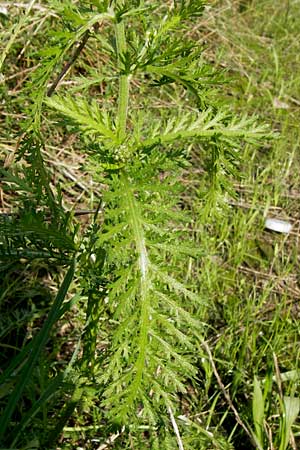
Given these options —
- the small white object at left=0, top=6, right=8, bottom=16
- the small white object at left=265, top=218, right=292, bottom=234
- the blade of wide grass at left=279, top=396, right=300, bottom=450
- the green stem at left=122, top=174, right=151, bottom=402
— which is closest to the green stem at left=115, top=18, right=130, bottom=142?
the green stem at left=122, top=174, right=151, bottom=402

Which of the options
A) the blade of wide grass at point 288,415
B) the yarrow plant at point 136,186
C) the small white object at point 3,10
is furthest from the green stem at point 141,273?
the small white object at point 3,10

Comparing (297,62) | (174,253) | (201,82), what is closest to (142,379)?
(174,253)

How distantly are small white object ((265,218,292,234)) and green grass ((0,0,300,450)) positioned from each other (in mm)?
26

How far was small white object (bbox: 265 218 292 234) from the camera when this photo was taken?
2701 mm

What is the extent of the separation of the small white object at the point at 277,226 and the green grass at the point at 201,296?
0.03 meters

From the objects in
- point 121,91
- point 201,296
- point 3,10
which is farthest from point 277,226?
point 121,91

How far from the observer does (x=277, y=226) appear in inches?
107

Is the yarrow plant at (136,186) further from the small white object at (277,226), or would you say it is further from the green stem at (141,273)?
the small white object at (277,226)

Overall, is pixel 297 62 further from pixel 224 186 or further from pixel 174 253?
pixel 174 253

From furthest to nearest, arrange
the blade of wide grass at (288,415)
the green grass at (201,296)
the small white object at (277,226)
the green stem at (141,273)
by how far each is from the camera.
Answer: the small white object at (277,226) → the blade of wide grass at (288,415) → the green grass at (201,296) → the green stem at (141,273)

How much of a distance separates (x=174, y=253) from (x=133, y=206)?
113mm

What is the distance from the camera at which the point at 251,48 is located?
3.65 meters

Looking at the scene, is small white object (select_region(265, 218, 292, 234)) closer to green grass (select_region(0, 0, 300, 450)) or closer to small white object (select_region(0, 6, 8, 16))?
green grass (select_region(0, 0, 300, 450))

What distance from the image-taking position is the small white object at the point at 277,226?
8.86 ft
